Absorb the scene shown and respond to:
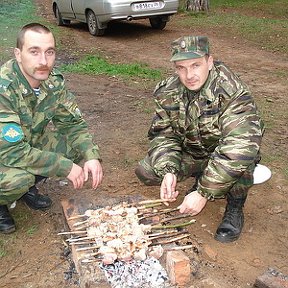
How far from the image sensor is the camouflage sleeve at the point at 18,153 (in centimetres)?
329

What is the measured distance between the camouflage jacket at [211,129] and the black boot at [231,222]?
1.42ft

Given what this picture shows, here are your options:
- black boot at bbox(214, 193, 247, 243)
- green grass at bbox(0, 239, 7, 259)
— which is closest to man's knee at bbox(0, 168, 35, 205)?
green grass at bbox(0, 239, 7, 259)

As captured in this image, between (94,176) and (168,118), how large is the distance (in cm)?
75

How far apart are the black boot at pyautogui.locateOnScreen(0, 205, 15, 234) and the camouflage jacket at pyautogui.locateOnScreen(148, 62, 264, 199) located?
1.23 meters

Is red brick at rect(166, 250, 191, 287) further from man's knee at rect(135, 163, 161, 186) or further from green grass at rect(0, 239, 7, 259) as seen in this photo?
green grass at rect(0, 239, 7, 259)

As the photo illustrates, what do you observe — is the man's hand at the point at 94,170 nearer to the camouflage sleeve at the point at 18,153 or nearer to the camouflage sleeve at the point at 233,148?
the camouflage sleeve at the point at 18,153

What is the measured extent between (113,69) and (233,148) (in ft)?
17.6

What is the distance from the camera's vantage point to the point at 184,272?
9.54 feet

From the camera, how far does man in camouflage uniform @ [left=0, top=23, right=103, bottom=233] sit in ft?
11.0

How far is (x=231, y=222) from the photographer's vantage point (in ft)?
12.3

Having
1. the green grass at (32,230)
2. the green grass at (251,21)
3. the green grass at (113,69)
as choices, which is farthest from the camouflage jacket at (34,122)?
the green grass at (251,21)

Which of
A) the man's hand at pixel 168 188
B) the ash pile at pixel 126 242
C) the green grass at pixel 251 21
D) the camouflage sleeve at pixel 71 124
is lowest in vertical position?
the green grass at pixel 251 21

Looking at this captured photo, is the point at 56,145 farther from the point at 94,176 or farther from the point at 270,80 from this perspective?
the point at 270,80

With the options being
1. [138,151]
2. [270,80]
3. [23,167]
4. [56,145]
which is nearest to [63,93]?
[56,145]
